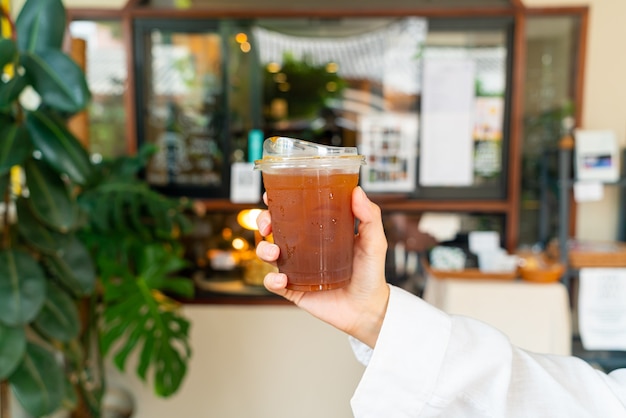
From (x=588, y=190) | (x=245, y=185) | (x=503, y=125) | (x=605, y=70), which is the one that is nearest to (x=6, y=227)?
(x=245, y=185)

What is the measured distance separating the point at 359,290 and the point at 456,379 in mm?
218

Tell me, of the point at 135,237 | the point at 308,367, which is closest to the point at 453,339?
the point at 135,237

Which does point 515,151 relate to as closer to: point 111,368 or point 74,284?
point 74,284

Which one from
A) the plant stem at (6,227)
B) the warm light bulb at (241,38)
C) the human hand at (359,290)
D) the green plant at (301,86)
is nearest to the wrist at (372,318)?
the human hand at (359,290)

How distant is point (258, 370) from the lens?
268cm

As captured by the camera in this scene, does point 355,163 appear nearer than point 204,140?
Yes

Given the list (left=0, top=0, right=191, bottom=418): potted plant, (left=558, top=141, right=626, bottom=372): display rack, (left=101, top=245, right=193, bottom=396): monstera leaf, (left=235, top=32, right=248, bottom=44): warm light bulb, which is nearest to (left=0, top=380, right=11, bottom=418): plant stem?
(left=0, top=0, right=191, bottom=418): potted plant

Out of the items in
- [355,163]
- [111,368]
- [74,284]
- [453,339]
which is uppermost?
[355,163]

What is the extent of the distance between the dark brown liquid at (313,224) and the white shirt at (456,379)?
12 centimetres

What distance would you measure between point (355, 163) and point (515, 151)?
195cm

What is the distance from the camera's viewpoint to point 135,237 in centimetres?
228

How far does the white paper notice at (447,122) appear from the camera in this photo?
252 centimetres

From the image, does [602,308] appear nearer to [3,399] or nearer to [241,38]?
[241,38]

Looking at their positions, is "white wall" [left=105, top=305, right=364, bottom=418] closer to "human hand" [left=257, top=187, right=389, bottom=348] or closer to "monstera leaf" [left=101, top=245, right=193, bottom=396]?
"monstera leaf" [left=101, top=245, right=193, bottom=396]
